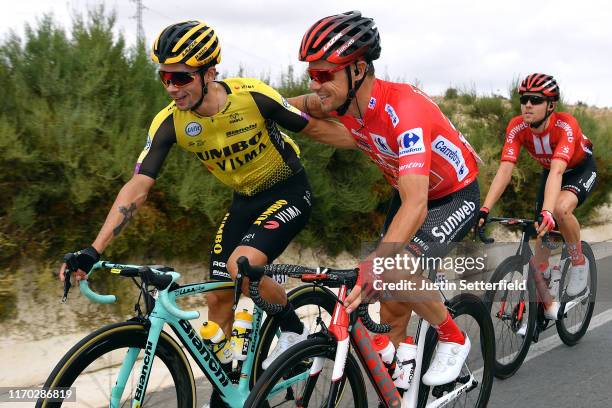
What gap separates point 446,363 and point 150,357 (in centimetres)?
155

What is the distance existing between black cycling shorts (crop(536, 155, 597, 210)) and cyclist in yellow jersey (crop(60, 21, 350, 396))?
274 centimetres

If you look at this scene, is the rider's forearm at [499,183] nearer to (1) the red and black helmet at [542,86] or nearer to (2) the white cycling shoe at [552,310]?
(1) the red and black helmet at [542,86]

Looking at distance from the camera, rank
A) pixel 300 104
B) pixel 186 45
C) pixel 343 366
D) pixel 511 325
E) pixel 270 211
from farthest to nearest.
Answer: pixel 511 325 < pixel 300 104 < pixel 270 211 < pixel 186 45 < pixel 343 366

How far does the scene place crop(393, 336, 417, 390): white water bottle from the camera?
3.21m

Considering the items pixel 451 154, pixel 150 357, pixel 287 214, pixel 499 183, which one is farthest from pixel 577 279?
pixel 150 357

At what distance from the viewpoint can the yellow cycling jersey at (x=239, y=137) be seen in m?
3.53

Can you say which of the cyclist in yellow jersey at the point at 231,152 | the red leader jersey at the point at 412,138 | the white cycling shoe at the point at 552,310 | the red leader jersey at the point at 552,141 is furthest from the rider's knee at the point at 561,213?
the cyclist in yellow jersey at the point at 231,152

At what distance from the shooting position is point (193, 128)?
3539 millimetres

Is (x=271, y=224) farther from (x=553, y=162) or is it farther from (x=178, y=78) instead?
(x=553, y=162)

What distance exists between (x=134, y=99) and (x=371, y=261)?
4354 millimetres

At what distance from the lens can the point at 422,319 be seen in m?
3.35

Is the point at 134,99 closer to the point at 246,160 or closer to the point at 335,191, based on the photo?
the point at 335,191

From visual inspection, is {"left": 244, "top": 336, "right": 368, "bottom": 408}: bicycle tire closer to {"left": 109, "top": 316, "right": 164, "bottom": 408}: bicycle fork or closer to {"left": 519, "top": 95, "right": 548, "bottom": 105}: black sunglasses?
{"left": 109, "top": 316, "right": 164, "bottom": 408}: bicycle fork

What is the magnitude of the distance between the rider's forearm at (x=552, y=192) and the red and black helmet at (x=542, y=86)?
761 millimetres
